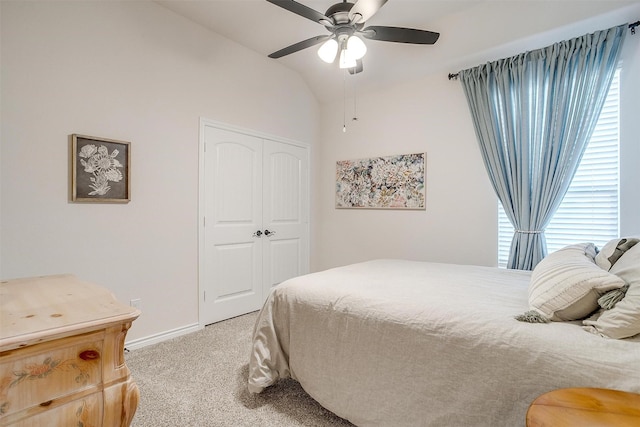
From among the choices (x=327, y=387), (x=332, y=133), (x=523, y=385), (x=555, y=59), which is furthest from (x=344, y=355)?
(x=332, y=133)

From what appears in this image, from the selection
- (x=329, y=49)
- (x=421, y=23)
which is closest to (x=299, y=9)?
(x=329, y=49)

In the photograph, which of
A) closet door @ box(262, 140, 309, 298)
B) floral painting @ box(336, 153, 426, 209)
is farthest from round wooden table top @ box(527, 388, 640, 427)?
closet door @ box(262, 140, 309, 298)

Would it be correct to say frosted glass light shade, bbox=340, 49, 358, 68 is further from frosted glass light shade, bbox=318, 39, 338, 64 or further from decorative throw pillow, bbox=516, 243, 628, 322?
decorative throw pillow, bbox=516, 243, 628, 322

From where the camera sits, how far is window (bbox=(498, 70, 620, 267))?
242 centimetres

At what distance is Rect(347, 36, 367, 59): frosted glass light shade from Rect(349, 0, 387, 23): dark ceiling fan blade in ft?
0.45

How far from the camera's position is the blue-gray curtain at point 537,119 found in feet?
7.88

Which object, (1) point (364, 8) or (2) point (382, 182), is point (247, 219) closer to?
(2) point (382, 182)

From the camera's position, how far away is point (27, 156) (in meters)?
2.02

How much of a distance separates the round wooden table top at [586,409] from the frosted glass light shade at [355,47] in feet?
7.01

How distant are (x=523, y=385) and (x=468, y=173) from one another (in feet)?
7.80

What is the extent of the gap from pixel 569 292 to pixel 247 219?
284 centimetres

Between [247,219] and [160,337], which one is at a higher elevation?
[247,219]

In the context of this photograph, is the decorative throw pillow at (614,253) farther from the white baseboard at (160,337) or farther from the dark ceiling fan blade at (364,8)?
the white baseboard at (160,337)

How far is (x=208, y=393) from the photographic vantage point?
1.87 m
